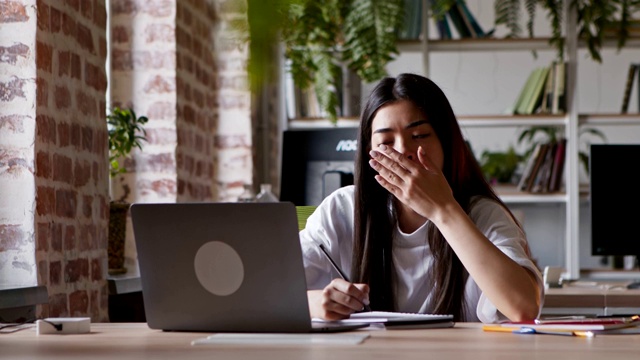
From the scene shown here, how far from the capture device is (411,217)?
2080mm

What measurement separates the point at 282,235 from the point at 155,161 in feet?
7.01

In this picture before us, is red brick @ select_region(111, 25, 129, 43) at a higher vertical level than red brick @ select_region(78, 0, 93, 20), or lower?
higher

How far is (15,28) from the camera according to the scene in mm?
2236

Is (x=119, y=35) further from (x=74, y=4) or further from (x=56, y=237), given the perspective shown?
(x=56, y=237)

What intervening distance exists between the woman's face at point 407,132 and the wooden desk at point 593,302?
779 mm

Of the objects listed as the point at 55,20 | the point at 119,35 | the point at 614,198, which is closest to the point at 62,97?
the point at 55,20

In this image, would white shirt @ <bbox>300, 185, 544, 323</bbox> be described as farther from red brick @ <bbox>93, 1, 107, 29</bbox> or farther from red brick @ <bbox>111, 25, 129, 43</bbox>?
red brick @ <bbox>111, 25, 129, 43</bbox>

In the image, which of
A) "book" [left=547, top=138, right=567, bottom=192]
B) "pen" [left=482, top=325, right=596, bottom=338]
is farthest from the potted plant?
"book" [left=547, top=138, right=567, bottom=192]

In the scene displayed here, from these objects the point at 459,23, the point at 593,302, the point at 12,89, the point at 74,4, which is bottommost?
the point at 593,302

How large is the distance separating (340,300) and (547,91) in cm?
328

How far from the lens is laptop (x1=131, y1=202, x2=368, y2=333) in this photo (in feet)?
4.54

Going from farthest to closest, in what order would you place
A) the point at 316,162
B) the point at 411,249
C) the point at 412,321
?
the point at 316,162, the point at 411,249, the point at 412,321

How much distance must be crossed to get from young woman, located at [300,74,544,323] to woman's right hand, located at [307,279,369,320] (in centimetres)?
23

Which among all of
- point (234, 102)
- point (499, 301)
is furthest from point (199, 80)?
point (499, 301)
